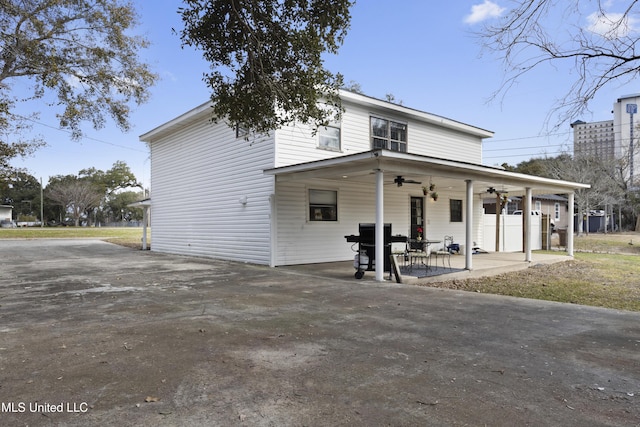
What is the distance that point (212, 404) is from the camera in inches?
111

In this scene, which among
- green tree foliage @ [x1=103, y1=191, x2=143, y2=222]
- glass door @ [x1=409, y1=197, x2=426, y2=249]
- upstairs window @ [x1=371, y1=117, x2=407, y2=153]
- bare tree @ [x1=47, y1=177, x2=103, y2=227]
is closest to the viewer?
upstairs window @ [x1=371, y1=117, x2=407, y2=153]

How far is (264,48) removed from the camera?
6.69 m

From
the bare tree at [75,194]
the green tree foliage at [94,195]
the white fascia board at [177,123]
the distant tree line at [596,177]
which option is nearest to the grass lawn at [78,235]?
the white fascia board at [177,123]

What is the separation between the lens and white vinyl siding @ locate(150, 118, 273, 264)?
11961 millimetres

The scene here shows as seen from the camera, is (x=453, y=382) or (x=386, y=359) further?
(x=386, y=359)

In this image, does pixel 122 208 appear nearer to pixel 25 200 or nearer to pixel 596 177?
pixel 25 200

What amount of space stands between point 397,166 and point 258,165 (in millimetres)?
4746

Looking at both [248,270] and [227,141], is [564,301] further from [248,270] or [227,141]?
[227,141]

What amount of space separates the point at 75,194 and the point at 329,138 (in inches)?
2256

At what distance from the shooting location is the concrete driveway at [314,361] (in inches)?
107

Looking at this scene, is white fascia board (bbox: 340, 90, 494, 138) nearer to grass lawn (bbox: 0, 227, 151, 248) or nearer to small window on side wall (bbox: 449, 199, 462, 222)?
small window on side wall (bbox: 449, 199, 462, 222)

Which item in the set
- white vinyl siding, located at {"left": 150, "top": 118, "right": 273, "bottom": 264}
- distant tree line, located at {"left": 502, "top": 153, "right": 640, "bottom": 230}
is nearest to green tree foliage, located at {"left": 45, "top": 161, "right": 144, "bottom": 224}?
white vinyl siding, located at {"left": 150, "top": 118, "right": 273, "bottom": 264}

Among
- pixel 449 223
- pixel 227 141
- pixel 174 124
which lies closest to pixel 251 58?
pixel 227 141

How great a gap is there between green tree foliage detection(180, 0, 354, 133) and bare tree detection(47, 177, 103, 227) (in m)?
60.4
